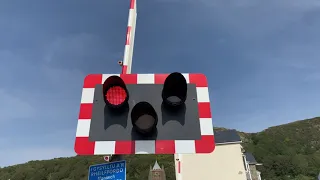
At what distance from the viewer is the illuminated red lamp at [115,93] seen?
2.57 m

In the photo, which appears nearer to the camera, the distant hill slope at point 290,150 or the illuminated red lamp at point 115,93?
the illuminated red lamp at point 115,93

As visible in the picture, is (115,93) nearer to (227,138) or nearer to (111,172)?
(111,172)

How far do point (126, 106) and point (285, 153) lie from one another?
131536mm

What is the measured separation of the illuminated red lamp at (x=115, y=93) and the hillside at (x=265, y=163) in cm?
8759

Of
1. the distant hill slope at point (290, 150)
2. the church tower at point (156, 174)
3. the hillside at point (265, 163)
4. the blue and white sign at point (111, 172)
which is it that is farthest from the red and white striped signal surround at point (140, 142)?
the distant hill slope at point (290, 150)

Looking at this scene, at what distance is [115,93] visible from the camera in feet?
8.73

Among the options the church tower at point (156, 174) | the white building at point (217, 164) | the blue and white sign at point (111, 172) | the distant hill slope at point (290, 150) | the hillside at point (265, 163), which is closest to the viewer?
the blue and white sign at point (111, 172)

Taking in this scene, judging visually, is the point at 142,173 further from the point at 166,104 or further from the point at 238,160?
the point at 166,104

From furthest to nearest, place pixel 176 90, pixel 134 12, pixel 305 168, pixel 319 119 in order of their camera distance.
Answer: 1. pixel 319 119
2. pixel 305 168
3. pixel 134 12
4. pixel 176 90

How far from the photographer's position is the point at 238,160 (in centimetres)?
2320

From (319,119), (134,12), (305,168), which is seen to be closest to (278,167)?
(305,168)

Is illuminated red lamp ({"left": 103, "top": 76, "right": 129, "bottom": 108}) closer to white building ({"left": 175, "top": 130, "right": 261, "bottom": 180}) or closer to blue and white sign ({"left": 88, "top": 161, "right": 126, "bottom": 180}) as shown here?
blue and white sign ({"left": 88, "top": 161, "right": 126, "bottom": 180})

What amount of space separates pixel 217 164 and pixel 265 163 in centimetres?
9371

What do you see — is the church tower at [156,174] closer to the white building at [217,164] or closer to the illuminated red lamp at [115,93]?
the white building at [217,164]
